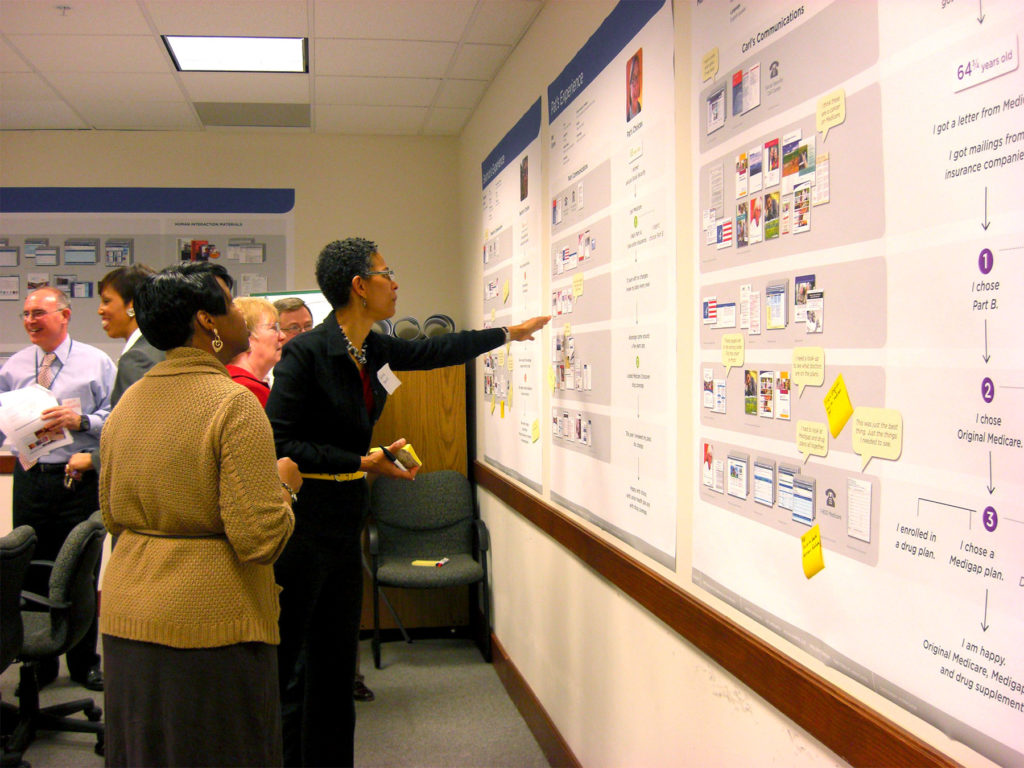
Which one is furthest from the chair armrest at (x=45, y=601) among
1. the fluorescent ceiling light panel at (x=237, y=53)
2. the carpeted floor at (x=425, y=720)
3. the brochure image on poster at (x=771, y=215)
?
the brochure image on poster at (x=771, y=215)

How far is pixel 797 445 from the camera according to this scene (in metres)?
1.29

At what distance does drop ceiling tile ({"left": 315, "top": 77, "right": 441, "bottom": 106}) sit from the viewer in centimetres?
396

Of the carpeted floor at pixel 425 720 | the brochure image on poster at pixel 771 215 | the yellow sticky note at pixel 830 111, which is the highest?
the yellow sticky note at pixel 830 111

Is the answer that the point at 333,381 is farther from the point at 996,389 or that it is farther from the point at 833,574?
the point at 996,389

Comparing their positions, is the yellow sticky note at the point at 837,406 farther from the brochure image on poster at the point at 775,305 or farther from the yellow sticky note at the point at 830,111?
the yellow sticky note at the point at 830,111

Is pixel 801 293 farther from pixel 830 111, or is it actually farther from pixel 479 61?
pixel 479 61

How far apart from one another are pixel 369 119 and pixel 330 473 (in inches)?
120

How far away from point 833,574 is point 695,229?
79 centimetres

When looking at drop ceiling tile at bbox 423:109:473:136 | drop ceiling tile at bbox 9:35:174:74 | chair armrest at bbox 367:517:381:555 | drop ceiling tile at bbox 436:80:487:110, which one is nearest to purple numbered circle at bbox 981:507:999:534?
chair armrest at bbox 367:517:381:555

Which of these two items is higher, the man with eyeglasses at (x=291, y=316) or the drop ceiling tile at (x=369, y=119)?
the drop ceiling tile at (x=369, y=119)

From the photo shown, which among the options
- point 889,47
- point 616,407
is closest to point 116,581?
point 616,407

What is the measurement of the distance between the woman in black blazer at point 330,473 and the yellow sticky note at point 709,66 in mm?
1112

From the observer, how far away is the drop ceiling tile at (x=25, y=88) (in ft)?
12.6

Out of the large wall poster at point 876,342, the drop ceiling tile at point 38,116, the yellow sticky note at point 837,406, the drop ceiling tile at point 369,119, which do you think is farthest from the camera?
the drop ceiling tile at point 369,119
